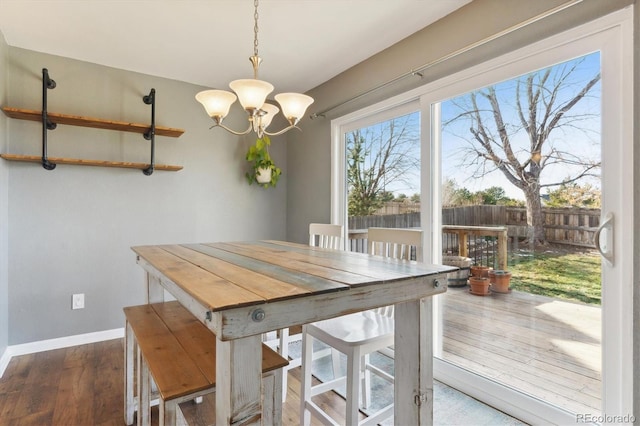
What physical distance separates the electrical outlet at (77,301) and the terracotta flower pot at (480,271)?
302cm

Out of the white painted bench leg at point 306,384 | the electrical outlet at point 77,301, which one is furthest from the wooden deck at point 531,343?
the electrical outlet at point 77,301

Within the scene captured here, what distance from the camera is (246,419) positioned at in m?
0.85

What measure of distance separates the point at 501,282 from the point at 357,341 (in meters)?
1.02

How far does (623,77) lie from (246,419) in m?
1.92

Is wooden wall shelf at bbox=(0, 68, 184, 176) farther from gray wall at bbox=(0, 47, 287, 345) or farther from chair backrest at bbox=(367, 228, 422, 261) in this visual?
chair backrest at bbox=(367, 228, 422, 261)

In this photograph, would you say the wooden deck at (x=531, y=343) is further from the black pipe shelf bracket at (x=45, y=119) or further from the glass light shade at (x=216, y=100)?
the black pipe shelf bracket at (x=45, y=119)

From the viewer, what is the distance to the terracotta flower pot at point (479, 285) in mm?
1983

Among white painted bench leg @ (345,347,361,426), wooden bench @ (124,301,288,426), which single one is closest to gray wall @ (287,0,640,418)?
white painted bench leg @ (345,347,361,426)

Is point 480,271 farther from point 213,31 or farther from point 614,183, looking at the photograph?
point 213,31

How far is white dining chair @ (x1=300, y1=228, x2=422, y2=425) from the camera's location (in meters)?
1.36

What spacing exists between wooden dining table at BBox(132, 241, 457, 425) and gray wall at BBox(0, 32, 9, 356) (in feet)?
5.35

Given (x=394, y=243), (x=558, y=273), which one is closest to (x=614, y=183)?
(x=558, y=273)

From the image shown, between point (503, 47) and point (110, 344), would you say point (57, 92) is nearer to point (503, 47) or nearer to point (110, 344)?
point (110, 344)

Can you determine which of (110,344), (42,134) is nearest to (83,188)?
(42,134)
